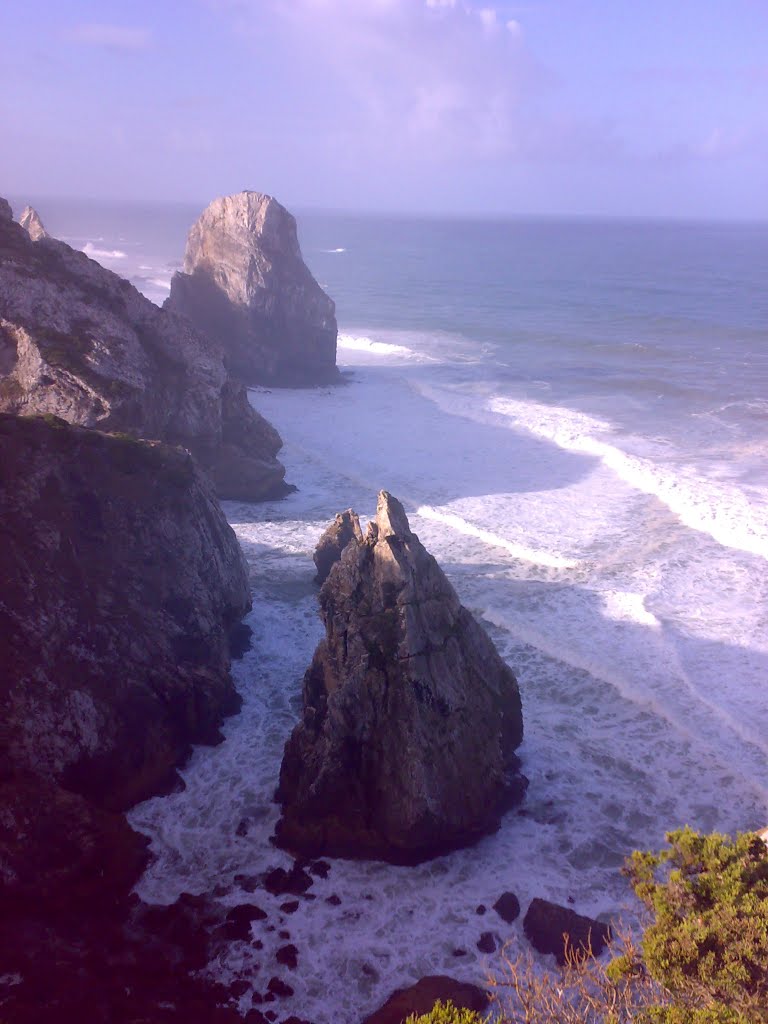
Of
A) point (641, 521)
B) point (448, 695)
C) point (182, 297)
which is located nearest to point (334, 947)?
point (448, 695)

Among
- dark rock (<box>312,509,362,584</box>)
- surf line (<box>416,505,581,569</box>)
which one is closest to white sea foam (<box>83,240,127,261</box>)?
surf line (<box>416,505,581,569</box>)

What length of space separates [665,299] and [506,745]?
255 feet

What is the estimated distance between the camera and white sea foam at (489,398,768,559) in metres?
27.6

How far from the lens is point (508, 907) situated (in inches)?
511

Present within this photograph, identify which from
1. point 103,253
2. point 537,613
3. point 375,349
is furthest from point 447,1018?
point 103,253

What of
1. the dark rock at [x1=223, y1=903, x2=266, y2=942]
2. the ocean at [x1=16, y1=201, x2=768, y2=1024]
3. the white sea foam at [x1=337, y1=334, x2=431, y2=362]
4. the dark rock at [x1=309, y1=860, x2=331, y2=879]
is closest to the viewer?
the dark rock at [x1=223, y1=903, x2=266, y2=942]

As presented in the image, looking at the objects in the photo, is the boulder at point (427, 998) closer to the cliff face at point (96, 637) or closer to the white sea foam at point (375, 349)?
the cliff face at point (96, 637)

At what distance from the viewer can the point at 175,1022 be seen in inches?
414

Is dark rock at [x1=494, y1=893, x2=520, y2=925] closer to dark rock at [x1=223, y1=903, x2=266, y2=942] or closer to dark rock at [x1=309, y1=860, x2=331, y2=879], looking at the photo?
dark rock at [x1=309, y1=860, x2=331, y2=879]

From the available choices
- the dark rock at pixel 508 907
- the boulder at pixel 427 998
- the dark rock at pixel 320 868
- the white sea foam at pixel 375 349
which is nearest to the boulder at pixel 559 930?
the dark rock at pixel 508 907

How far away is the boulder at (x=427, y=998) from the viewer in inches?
430

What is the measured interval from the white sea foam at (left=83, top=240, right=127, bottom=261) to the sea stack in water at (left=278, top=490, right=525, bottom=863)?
96.0 metres

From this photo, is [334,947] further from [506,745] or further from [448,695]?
[506,745]

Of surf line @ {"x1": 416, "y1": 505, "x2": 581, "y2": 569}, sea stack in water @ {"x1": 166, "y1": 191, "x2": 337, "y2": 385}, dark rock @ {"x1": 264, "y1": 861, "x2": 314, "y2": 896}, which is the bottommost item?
dark rock @ {"x1": 264, "y1": 861, "x2": 314, "y2": 896}
